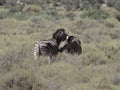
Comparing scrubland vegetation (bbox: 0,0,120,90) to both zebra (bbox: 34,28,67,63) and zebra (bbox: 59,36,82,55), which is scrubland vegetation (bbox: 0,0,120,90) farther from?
zebra (bbox: 59,36,82,55)

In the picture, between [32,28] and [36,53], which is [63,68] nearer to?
[36,53]

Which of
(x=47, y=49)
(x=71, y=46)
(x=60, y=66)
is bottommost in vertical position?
(x=71, y=46)

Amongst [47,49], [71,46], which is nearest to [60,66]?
[47,49]

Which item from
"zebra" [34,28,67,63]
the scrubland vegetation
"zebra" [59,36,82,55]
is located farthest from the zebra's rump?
"zebra" [59,36,82,55]

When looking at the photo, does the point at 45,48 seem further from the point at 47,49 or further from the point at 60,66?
the point at 60,66

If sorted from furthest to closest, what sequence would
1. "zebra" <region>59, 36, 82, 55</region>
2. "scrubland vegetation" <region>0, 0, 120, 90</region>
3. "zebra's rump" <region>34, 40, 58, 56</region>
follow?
"zebra" <region>59, 36, 82, 55</region> < "zebra's rump" <region>34, 40, 58, 56</region> < "scrubland vegetation" <region>0, 0, 120, 90</region>

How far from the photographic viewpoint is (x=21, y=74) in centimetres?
992

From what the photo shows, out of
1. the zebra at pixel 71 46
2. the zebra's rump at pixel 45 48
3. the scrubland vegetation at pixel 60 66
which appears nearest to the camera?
the scrubland vegetation at pixel 60 66

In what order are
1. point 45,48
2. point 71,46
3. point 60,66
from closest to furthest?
point 60,66, point 45,48, point 71,46

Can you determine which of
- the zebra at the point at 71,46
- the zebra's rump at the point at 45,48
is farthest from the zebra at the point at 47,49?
the zebra at the point at 71,46

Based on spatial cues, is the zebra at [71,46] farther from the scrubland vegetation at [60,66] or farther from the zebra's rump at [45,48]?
the zebra's rump at [45,48]

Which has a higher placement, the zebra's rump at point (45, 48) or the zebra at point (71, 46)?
the zebra's rump at point (45, 48)

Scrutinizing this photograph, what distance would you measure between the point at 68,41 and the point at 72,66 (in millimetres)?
2383

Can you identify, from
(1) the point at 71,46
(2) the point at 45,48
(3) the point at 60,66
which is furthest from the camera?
(1) the point at 71,46
